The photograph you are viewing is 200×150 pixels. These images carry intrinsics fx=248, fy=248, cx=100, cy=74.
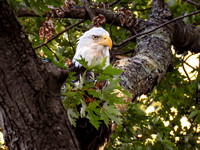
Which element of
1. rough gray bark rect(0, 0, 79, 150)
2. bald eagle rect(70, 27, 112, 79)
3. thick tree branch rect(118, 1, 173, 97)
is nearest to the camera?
rough gray bark rect(0, 0, 79, 150)

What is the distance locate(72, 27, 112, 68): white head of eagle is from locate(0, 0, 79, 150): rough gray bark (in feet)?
7.42

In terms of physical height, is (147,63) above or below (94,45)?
below

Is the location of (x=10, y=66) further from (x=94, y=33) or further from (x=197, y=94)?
(x=197, y=94)

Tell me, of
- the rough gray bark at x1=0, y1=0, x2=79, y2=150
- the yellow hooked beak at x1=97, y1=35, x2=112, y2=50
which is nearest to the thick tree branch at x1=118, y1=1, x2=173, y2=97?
the yellow hooked beak at x1=97, y1=35, x2=112, y2=50

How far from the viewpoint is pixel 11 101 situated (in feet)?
3.80

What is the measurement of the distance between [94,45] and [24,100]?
2492 mm

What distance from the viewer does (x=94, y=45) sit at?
11.7 feet

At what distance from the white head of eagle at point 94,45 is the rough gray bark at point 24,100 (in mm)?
2261

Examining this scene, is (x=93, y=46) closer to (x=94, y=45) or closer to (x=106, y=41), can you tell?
(x=94, y=45)

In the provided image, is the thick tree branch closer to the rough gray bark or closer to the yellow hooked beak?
the yellow hooked beak

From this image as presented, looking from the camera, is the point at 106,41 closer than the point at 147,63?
No

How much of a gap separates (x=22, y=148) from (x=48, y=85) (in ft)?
1.06

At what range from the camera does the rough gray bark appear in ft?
3.71

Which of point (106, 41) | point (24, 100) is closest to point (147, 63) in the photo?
point (106, 41)
